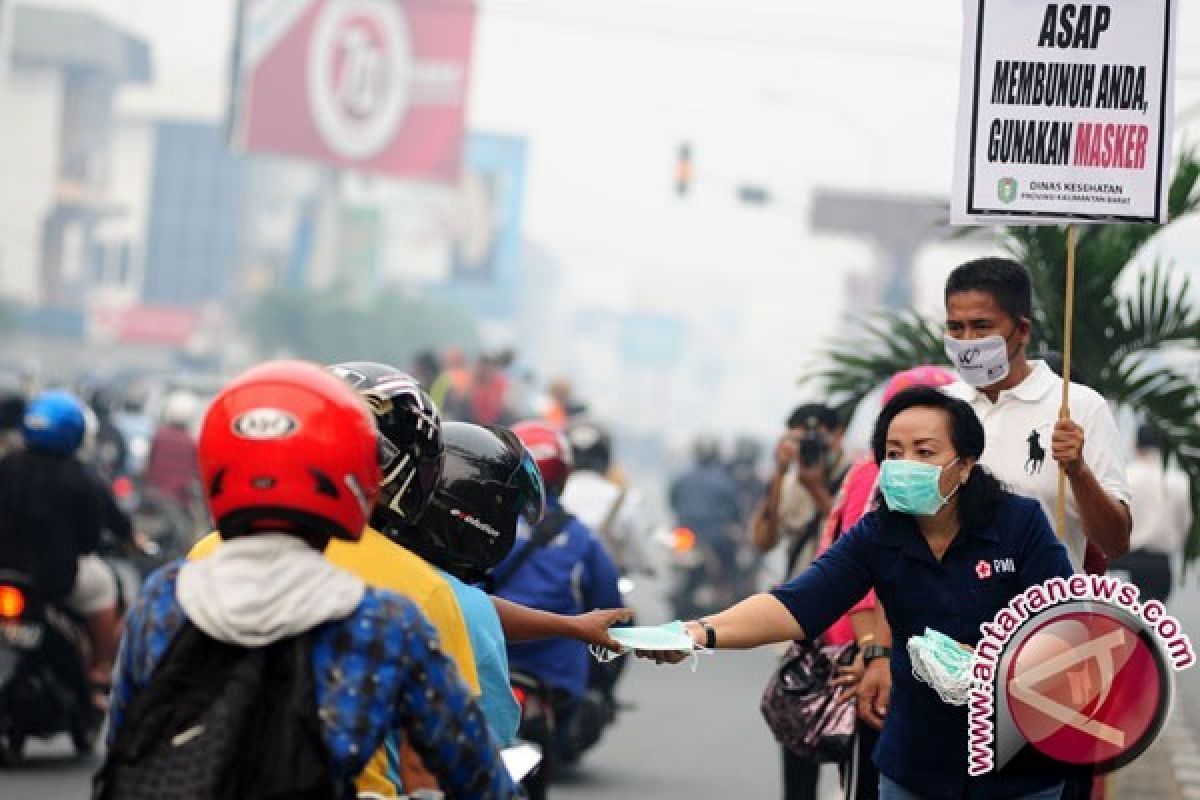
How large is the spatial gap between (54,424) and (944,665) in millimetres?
6656

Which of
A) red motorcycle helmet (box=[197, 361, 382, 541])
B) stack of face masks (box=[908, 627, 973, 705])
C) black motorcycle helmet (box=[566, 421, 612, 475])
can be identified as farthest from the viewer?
black motorcycle helmet (box=[566, 421, 612, 475])

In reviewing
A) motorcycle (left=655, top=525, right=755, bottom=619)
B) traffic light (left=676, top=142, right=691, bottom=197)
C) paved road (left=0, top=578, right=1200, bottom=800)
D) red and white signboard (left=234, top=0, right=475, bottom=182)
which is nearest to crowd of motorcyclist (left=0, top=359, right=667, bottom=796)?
paved road (left=0, top=578, right=1200, bottom=800)

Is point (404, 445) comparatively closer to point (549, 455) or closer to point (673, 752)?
point (549, 455)

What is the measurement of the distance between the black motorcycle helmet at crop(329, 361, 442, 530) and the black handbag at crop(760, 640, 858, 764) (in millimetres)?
2859

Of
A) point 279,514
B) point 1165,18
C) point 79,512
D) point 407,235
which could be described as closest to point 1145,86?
point 1165,18

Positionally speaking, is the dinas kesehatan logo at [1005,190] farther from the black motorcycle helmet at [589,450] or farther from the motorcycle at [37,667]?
the black motorcycle helmet at [589,450]

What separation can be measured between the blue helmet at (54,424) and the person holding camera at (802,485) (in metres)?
2.96

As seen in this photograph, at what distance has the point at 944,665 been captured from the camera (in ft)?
18.1

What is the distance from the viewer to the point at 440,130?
330 feet

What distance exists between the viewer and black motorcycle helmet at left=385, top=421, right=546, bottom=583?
208 inches

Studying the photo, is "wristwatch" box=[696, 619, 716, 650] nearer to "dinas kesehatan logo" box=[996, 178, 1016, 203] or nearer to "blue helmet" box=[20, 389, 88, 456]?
"dinas kesehatan logo" box=[996, 178, 1016, 203]

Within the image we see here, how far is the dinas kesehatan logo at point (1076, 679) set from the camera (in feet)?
17.7

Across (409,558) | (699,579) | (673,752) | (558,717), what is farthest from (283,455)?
(699,579)

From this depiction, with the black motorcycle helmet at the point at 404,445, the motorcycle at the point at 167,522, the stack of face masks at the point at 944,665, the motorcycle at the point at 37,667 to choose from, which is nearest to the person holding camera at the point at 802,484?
the motorcycle at the point at 37,667
